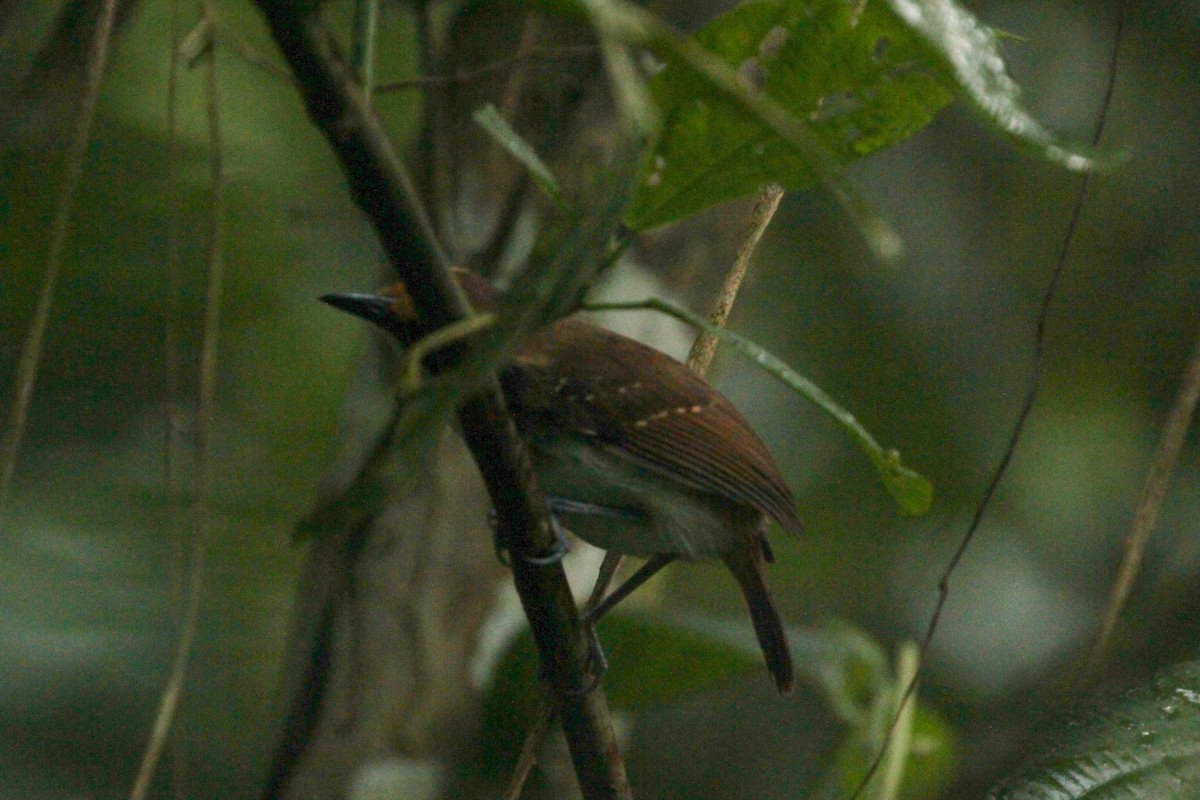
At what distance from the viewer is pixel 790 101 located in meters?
1.13

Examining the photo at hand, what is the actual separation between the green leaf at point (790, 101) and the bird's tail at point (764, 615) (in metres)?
1.12

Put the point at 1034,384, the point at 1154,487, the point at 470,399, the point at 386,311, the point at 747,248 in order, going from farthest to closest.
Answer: the point at 386,311 < the point at 1154,487 < the point at 747,248 < the point at 1034,384 < the point at 470,399

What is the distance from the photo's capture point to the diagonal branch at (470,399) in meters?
0.95

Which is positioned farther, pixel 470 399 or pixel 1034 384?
pixel 1034 384

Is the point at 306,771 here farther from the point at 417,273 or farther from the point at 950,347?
the point at 950,347

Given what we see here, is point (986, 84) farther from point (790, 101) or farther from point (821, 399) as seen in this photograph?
point (821, 399)

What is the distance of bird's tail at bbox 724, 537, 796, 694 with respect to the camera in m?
2.17

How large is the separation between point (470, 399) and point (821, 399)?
316 millimetres

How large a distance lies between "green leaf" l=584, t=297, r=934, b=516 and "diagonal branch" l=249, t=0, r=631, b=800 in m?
0.13

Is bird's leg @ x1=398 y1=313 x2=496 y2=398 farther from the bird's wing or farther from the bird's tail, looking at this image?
the bird's tail

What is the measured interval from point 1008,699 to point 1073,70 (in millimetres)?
2288

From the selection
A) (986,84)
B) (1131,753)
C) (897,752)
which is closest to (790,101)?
(986,84)

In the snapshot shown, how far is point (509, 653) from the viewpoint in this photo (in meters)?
3.16

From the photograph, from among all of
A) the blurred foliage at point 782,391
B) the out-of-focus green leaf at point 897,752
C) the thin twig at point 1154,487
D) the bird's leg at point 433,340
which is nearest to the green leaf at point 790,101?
the bird's leg at point 433,340
